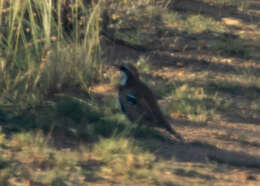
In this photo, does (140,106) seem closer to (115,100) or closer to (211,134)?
(115,100)

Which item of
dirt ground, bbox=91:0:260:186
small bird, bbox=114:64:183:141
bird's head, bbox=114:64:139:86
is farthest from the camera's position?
bird's head, bbox=114:64:139:86

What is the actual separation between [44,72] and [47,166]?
85.3 inches

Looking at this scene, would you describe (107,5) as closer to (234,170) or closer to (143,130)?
(143,130)

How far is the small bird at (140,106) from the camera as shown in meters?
5.87

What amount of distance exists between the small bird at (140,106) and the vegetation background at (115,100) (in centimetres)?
13

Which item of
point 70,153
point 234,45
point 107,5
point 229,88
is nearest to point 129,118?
point 70,153

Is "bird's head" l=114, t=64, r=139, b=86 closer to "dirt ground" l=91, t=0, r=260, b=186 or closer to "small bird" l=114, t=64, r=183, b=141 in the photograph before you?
"small bird" l=114, t=64, r=183, b=141

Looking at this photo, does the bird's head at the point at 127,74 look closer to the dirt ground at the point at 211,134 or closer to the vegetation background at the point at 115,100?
the vegetation background at the point at 115,100

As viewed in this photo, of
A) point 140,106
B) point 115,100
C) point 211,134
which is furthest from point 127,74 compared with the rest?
point 211,134

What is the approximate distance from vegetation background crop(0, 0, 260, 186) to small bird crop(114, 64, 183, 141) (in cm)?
13

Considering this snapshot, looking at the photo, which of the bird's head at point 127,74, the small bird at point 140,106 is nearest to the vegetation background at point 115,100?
the small bird at point 140,106

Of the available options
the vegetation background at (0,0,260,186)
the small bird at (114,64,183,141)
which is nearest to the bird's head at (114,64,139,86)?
the small bird at (114,64,183,141)

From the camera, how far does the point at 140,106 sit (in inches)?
236

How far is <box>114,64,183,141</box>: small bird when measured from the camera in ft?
19.3
